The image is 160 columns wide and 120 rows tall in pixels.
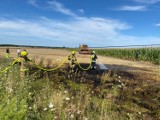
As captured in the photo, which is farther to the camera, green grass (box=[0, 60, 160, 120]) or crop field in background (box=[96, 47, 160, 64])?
crop field in background (box=[96, 47, 160, 64])

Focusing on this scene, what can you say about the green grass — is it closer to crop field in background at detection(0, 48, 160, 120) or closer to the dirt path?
crop field in background at detection(0, 48, 160, 120)

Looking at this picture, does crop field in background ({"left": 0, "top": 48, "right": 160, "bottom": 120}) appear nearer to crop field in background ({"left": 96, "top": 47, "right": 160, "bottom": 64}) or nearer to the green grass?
the green grass

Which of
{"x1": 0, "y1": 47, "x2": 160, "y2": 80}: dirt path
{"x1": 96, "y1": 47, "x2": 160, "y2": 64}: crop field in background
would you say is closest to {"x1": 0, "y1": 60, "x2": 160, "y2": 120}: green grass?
{"x1": 0, "y1": 47, "x2": 160, "y2": 80}: dirt path

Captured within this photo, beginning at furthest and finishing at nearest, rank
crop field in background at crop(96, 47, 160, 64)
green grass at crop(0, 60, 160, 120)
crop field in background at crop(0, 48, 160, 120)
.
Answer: crop field in background at crop(96, 47, 160, 64)
crop field in background at crop(0, 48, 160, 120)
green grass at crop(0, 60, 160, 120)

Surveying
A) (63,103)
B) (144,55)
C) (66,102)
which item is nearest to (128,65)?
(144,55)

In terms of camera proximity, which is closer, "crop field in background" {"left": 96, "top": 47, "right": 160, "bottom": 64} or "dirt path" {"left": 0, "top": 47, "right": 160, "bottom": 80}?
"dirt path" {"left": 0, "top": 47, "right": 160, "bottom": 80}

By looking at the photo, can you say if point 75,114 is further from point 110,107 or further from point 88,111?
point 110,107

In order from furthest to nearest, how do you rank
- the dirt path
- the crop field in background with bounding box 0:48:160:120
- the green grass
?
the dirt path → the crop field in background with bounding box 0:48:160:120 → the green grass

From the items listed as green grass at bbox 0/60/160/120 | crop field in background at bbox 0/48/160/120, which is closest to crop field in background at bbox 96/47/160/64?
crop field in background at bbox 0/48/160/120

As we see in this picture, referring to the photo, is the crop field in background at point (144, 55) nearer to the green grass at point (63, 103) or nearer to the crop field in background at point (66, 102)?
the crop field in background at point (66, 102)

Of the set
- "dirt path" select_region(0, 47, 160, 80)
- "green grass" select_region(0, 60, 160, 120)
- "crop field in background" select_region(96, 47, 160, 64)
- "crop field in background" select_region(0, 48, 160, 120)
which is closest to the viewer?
"green grass" select_region(0, 60, 160, 120)

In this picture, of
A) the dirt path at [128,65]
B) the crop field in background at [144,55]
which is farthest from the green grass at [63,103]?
the crop field in background at [144,55]

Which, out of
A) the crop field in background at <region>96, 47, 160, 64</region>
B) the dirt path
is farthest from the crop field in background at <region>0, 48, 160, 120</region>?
the crop field in background at <region>96, 47, 160, 64</region>

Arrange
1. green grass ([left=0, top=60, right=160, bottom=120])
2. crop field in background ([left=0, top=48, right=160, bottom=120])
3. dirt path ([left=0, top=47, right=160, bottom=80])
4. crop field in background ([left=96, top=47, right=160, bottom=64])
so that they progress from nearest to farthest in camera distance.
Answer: green grass ([left=0, top=60, right=160, bottom=120]) < crop field in background ([left=0, top=48, right=160, bottom=120]) < dirt path ([left=0, top=47, right=160, bottom=80]) < crop field in background ([left=96, top=47, right=160, bottom=64])
